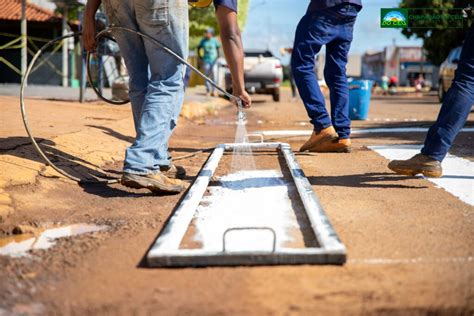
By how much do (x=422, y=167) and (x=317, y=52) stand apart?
2.07 meters

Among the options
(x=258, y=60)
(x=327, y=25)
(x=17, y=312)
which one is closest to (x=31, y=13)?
(x=258, y=60)

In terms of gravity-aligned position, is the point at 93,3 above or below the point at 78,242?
above

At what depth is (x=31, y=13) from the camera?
28.1 m

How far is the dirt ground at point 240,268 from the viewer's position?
84.3 inches

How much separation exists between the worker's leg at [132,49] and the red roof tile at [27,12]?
937 inches

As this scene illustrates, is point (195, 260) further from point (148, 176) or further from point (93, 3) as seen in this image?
point (93, 3)

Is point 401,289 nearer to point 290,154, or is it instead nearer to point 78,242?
point 78,242

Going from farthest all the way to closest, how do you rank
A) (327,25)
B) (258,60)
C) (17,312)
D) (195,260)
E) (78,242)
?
(258,60) < (327,25) < (78,242) < (195,260) < (17,312)

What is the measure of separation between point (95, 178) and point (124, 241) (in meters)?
1.74

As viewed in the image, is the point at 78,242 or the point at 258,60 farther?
the point at 258,60

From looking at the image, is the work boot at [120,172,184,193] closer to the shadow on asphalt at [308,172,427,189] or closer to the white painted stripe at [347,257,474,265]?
the shadow on asphalt at [308,172,427,189]

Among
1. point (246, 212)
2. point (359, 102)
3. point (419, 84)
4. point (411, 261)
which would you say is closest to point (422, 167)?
point (246, 212)

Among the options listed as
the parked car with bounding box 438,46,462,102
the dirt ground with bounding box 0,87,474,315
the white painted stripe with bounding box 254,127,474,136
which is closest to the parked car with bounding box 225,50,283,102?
the parked car with bounding box 438,46,462,102

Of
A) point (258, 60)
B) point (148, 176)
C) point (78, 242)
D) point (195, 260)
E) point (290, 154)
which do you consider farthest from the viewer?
point (258, 60)
